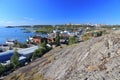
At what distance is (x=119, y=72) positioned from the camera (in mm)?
7508

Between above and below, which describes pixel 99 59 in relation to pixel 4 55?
above

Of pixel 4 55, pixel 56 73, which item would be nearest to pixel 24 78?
pixel 56 73

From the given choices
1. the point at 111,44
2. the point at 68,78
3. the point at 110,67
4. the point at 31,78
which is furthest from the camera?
the point at 31,78

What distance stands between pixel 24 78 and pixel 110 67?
621 centimetres

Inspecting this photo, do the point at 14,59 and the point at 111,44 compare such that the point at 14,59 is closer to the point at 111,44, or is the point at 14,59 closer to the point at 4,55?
the point at 4,55

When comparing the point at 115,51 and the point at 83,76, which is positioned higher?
the point at 115,51

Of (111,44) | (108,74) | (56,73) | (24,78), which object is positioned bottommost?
(24,78)

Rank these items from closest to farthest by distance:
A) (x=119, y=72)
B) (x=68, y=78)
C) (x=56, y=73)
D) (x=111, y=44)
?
(x=119, y=72) < (x=68, y=78) < (x=111, y=44) < (x=56, y=73)

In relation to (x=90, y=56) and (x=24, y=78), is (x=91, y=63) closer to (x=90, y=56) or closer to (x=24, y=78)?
(x=90, y=56)

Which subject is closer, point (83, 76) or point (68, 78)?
point (83, 76)

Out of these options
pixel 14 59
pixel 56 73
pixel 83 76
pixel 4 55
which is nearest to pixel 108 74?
pixel 83 76

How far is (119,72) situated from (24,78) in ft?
22.3

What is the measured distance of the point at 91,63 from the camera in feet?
30.0

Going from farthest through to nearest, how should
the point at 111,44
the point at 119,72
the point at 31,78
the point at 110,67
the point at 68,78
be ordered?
the point at 31,78 → the point at 111,44 → the point at 68,78 → the point at 110,67 → the point at 119,72
